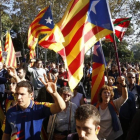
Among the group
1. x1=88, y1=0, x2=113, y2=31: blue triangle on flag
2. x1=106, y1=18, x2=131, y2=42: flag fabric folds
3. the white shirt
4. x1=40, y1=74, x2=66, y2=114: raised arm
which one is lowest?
the white shirt

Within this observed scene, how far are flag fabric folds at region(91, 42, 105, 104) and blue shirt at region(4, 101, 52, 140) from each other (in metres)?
1.51

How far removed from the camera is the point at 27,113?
251 cm

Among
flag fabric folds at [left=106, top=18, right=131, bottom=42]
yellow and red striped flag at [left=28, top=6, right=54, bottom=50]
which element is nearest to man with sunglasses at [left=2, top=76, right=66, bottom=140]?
flag fabric folds at [left=106, top=18, right=131, bottom=42]

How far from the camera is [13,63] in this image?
7.55 m

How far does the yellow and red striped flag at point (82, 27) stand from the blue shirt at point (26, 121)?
97cm

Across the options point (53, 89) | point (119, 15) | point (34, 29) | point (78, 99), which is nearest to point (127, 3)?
point (119, 15)

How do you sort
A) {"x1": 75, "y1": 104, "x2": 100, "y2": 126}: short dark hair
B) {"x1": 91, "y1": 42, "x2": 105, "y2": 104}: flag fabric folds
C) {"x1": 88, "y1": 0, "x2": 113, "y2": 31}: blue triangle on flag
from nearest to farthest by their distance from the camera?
{"x1": 75, "y1": 104, "x2": 100, "y2": 126}: short dark hair, {"x1": 88, "y1": 0, "x2": 113, "y2": 31}: blue triangle on flag, {"x1": 91, "y1": 42, "x2": 105, "y2": 104}: flag fabric folds

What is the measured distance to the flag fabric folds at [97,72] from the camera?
12.8ft

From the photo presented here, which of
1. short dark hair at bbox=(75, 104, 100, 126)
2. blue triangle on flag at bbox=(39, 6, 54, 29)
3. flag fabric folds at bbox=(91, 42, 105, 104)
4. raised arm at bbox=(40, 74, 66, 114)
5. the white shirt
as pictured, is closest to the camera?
short dark hair at bbox=(75, 104, 100, 126)

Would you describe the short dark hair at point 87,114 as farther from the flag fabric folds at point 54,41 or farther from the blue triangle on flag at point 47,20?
the blue triangle on flag at point 47,20

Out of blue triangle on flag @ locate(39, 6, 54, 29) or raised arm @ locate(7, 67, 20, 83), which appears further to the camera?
blue triangle on flag @ locate(39, 6, 54, 29)

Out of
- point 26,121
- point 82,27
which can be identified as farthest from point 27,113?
point 82,27

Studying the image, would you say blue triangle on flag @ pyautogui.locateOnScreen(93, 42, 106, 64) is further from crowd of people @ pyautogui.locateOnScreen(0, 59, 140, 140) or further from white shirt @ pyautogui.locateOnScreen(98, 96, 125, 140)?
white shirt @ pyautogui.locateOnScreen(98, 96, 125, 140)

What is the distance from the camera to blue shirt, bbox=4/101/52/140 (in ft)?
8.06
